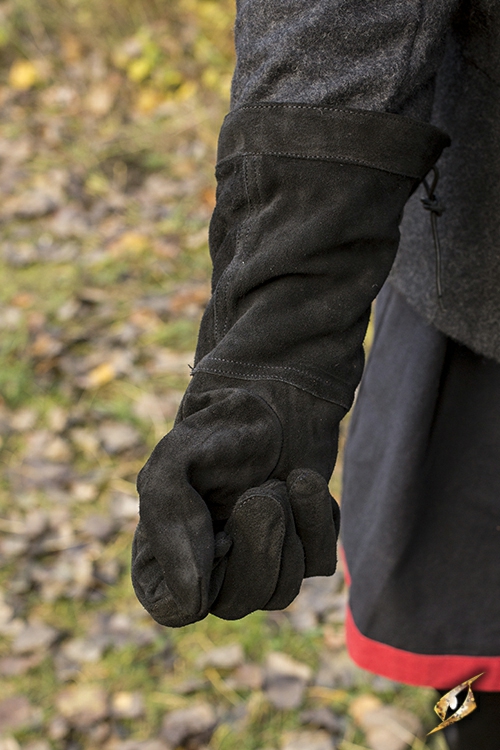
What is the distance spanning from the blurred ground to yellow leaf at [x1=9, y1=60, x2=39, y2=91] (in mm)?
16

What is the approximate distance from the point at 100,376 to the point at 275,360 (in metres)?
2.40

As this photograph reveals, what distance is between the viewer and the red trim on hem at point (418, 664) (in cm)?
117

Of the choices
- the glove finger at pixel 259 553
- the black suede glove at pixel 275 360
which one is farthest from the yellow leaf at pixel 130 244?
the glove finger at pixel 259 553

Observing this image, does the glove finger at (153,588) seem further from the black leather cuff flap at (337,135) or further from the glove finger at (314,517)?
the black leather cuff flap at (337,135)

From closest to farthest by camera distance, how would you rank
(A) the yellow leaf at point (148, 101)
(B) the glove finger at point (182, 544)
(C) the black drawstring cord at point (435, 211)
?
(B) the glove finger at point (182, 544)
(C) the black drawstring cord at point (435, 211)
(A) the yellow leaf at point (148, 101)

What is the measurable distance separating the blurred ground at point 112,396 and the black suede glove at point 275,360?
130cm

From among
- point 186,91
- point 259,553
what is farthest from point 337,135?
point 186,91

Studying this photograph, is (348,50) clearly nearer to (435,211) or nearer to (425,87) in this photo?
(425,87)

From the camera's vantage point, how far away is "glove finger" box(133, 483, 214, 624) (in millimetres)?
773

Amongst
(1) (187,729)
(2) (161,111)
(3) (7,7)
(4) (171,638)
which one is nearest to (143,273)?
(2) (161,111)

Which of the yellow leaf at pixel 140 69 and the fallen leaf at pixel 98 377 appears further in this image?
the yellow leaf at pixel 140 69

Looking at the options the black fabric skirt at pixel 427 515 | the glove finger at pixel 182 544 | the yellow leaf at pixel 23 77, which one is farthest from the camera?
the yellow leaf at pixel 23 77

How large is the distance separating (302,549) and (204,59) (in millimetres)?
4605

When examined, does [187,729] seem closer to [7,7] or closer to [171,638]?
[171,638]
